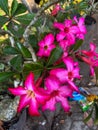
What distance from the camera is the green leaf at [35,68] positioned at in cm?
136

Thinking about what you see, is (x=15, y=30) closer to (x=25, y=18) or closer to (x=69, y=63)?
(x=25, y=18)

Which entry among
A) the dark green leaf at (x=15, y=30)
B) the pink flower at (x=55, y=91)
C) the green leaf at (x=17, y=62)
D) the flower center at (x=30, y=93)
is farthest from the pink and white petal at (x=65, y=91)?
the dark green leaf at (x=15, y=30)

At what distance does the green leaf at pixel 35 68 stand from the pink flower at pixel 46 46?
12 cm

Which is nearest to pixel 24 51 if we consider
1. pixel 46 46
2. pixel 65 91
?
pixel 46 46

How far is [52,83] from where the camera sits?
1.25 meters

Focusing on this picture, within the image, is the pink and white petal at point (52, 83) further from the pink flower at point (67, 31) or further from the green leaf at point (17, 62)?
the green leaf at point (17, 62)

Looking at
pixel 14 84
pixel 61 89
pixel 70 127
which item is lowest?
pixel 70 127

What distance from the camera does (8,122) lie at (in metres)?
2.66

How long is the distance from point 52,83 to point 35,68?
147 millimetres

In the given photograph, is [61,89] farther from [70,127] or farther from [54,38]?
[70,127]

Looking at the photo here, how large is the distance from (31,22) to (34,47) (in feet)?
0.48

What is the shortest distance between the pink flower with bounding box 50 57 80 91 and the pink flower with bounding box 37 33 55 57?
185 mm

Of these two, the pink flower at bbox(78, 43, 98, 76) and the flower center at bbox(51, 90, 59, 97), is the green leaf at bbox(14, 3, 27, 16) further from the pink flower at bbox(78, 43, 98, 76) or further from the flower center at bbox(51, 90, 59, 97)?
the flower center at bbox(51, 90, 59, 97)

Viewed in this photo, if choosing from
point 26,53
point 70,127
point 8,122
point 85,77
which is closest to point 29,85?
point 26,53
